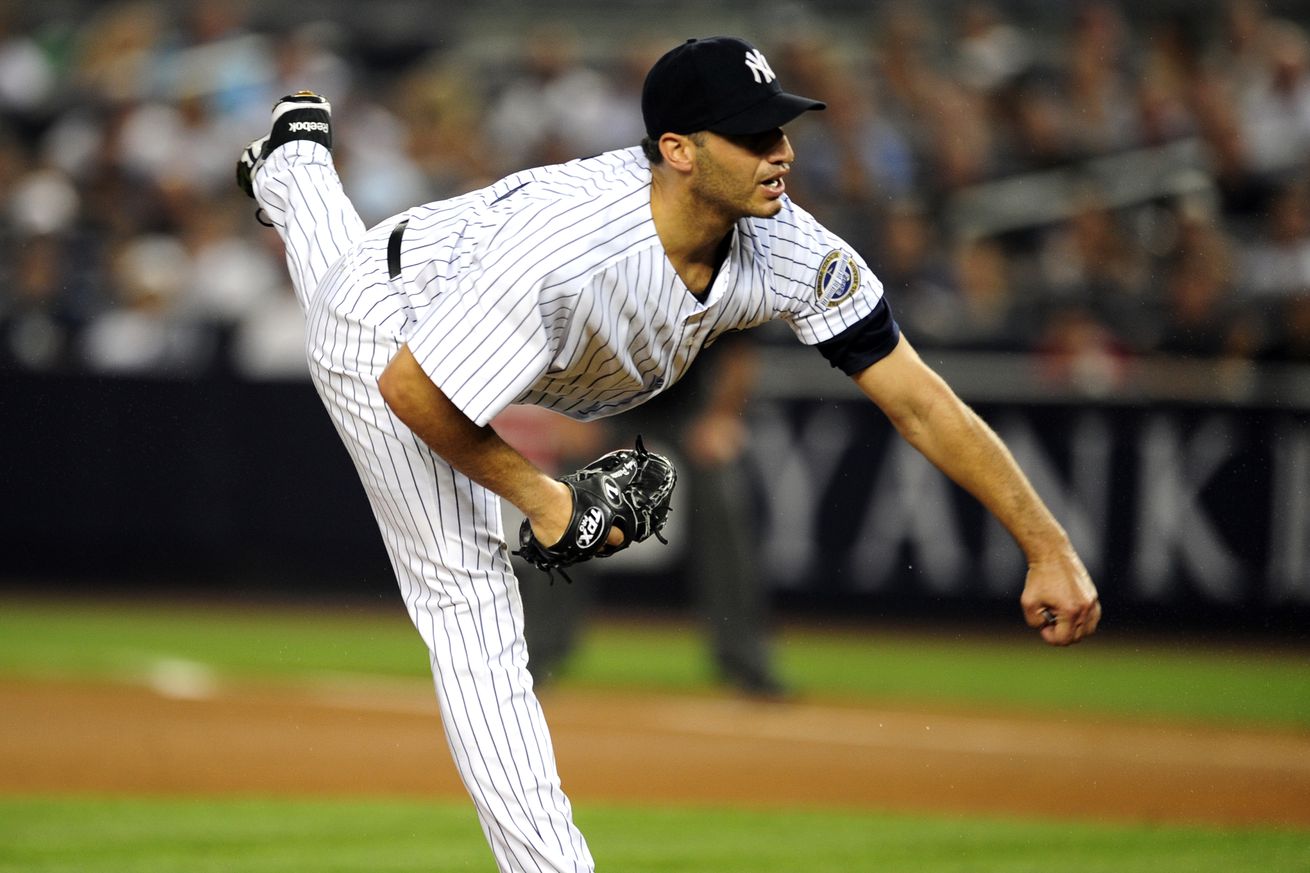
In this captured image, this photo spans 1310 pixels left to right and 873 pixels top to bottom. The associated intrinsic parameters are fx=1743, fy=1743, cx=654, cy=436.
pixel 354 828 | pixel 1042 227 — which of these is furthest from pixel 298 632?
pixel 1042 227

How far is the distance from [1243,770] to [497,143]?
761 centimetres

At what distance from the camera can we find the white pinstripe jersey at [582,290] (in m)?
3.68

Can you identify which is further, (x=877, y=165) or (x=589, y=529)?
(x=877, y=165)

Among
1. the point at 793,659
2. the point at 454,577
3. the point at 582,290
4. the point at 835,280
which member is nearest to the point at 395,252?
the point at 582,290

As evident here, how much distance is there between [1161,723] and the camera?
8602 millimetres

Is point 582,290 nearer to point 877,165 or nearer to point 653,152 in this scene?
point 653,152

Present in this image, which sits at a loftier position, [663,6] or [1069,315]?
[663,6]

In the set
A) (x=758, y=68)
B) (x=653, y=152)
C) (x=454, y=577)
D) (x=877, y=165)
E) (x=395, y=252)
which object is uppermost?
(x=877, y=165)

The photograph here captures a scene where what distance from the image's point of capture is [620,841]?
6.14 meters

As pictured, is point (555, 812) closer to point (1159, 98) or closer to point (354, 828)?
point (354, 828)

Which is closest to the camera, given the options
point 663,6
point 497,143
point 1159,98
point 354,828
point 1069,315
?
point 354,828

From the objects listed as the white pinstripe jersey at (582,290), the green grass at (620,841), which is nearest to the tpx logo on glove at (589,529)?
the white pinstripe jersey at (582,290)

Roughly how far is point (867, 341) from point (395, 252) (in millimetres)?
1157

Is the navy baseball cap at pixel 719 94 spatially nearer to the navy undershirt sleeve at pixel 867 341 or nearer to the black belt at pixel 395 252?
the navy undershirt sleeve at pixel 867 341
